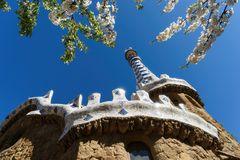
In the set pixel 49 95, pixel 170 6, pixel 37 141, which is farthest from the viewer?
pixel 49 95

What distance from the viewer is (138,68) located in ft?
60.2

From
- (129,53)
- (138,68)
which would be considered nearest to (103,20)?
(138,68)

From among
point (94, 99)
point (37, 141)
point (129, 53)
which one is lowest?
point (37, 141)

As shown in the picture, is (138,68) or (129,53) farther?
(129,53)

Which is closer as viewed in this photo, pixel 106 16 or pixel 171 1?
pixel 171 1

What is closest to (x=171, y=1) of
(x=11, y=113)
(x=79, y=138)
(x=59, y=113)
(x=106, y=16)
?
(x=106, y=16)

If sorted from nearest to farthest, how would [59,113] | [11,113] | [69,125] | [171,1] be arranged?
[171,1]
[69,125]
[59,113]
[11,113]

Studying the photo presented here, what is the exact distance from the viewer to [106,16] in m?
5.75

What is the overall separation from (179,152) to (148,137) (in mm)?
667

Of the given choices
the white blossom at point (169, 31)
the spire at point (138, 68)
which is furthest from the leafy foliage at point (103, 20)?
the spire at point (138, 68)

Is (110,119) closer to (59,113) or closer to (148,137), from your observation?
(148,137)

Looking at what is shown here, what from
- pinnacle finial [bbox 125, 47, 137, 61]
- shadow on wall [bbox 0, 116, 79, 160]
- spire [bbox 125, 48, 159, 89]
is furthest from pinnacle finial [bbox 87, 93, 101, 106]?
pinnacle finial [bbox 125, 47, 137, 61]

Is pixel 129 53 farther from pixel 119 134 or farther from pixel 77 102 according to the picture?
pixel 119 134

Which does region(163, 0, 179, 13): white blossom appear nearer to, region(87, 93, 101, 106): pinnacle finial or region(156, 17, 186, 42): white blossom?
region(156, 17, 186, 42): white blossom
